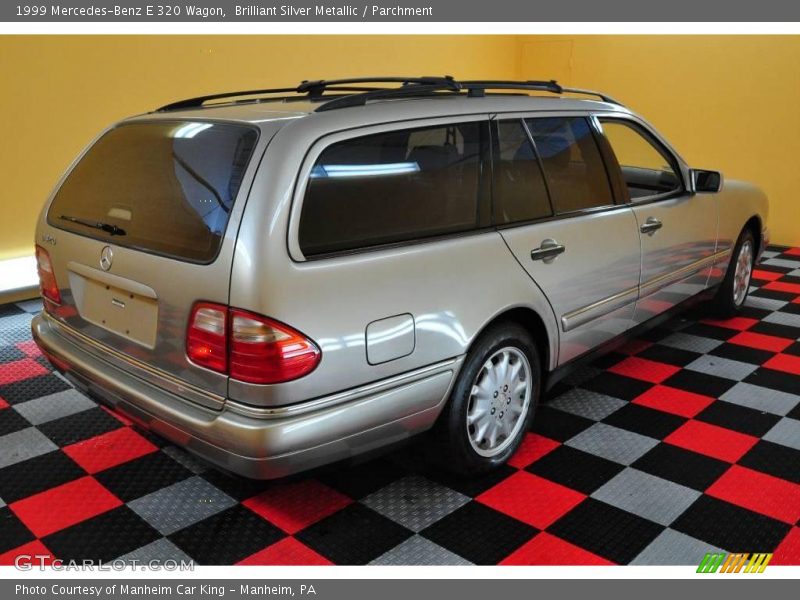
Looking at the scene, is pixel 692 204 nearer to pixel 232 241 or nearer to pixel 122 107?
pixel 232 241

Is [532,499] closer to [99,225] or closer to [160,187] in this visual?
[160,187]

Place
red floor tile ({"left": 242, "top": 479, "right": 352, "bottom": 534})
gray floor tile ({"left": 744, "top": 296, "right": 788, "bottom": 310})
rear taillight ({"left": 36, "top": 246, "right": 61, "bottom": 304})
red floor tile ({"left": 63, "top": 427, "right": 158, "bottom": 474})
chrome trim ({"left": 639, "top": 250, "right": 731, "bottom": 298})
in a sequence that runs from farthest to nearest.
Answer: gray floor tile ({"left": 744, "top": 296, "right": 788, "bottom": 310})
chrome trim ({"left": 639, "top": 250, "right": 731, "bottom": 298})
red floor tile ({"left": 63, "top": 427, "right": 158, "bottom": 474})
rear taillight ({"left": 36, "top": 246, "right": 61, "bottom": 304})
red floor tile ({"left": 242, "top": 479, "right": 352, "bottom": 534})

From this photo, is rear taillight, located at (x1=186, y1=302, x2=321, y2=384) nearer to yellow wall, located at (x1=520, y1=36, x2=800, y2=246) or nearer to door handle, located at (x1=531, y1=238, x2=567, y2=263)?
door handle, located at (x1=531, y1=238, x2=567, y2=263)

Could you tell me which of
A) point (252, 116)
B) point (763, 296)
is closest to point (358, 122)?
point (252, 116)

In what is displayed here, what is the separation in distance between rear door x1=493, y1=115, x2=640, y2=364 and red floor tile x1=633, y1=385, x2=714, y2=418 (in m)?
0.35

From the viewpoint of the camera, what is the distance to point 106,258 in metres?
2.16

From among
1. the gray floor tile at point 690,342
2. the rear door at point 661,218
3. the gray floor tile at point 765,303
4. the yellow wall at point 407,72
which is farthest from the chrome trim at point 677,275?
the yellow wall at point 407,72

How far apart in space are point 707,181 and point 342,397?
2469mm

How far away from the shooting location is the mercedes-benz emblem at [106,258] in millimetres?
2141

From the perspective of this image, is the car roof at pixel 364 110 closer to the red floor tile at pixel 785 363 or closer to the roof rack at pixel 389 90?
the roof rack at pixel 389 90

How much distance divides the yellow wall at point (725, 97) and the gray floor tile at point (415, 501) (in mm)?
5242

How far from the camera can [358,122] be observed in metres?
2.06

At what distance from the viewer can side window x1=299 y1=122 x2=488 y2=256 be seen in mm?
1938

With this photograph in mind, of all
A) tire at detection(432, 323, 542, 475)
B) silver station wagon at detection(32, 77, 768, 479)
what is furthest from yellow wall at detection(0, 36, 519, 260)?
tire at detection(432, 323, 542, 475)
